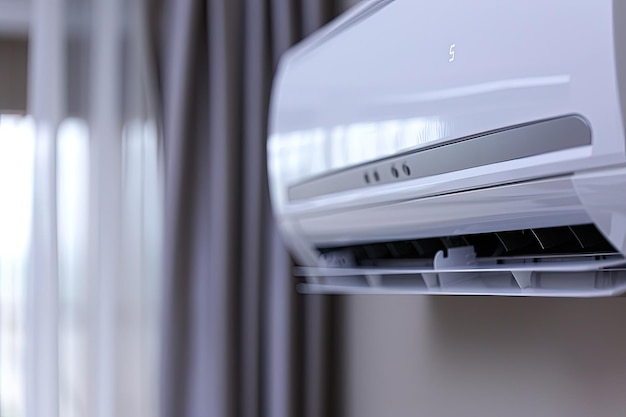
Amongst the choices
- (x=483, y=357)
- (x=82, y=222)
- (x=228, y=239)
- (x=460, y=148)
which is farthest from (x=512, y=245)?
(x=82, y=222)

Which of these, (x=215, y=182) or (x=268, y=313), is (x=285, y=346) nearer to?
(x=268, y=313)

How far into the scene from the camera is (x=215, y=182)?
6.22 ft

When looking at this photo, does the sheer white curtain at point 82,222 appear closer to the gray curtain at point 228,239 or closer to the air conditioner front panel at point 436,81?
the gray curtain at point 228,239

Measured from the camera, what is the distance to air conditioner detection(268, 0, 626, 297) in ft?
2.53

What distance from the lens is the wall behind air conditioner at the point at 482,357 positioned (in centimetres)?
120

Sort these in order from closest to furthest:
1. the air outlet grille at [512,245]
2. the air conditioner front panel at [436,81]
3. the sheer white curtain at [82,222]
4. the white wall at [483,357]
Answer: the air conditioner front panel at [436,81] < the air outlet grille at [512,245] < the white wall at [483,357] < the sheer white curtain at [82,222]

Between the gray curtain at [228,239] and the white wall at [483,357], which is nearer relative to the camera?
the white wall at [483,357]

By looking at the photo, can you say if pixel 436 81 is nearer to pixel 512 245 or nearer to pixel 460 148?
pixel 460 148

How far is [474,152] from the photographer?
3.00ft

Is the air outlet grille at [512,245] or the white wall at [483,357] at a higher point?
the air outlet grille at [512,245]

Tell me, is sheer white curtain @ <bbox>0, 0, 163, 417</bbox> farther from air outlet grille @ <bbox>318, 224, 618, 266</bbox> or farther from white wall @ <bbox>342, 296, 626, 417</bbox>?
air outlet grille @ <bbox>318, 224, 618, 266</bbox>

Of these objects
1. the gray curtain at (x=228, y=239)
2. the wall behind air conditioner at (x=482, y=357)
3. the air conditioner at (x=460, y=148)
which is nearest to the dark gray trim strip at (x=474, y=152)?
the air conditioner at (x=460, y=148)

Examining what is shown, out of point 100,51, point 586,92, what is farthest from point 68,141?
point 586,92

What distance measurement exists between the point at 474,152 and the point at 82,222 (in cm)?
118
